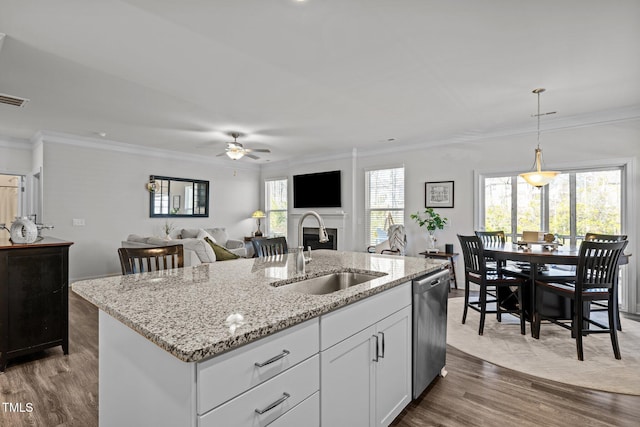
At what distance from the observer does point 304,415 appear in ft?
3.94

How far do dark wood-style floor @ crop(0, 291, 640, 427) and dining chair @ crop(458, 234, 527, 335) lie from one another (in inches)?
34.1

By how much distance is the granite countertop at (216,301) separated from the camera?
96 cm

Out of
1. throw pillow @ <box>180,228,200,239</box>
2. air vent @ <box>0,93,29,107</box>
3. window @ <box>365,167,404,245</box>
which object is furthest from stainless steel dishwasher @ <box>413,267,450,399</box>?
throw pillow @ <box>180,228,200,239</box>

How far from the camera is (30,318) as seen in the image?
263 cm

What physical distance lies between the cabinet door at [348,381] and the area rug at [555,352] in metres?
1.66

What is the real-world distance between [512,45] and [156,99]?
145 inches

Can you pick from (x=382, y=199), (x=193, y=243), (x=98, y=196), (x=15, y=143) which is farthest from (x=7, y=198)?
(x=382, y=199)

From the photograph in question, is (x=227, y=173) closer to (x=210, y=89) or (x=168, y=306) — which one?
(x=210, y=89)

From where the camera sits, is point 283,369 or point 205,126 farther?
point 205,126

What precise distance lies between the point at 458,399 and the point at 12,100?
541cm

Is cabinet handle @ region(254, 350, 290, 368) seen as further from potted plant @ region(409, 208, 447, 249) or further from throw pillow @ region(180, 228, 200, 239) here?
throw pillow @ region(180, 228, 200, 239)

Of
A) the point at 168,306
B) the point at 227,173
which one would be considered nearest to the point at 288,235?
the point at 227,173

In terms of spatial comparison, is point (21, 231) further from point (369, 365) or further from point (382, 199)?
point (382, 199)

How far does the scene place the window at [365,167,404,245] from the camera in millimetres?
6203
